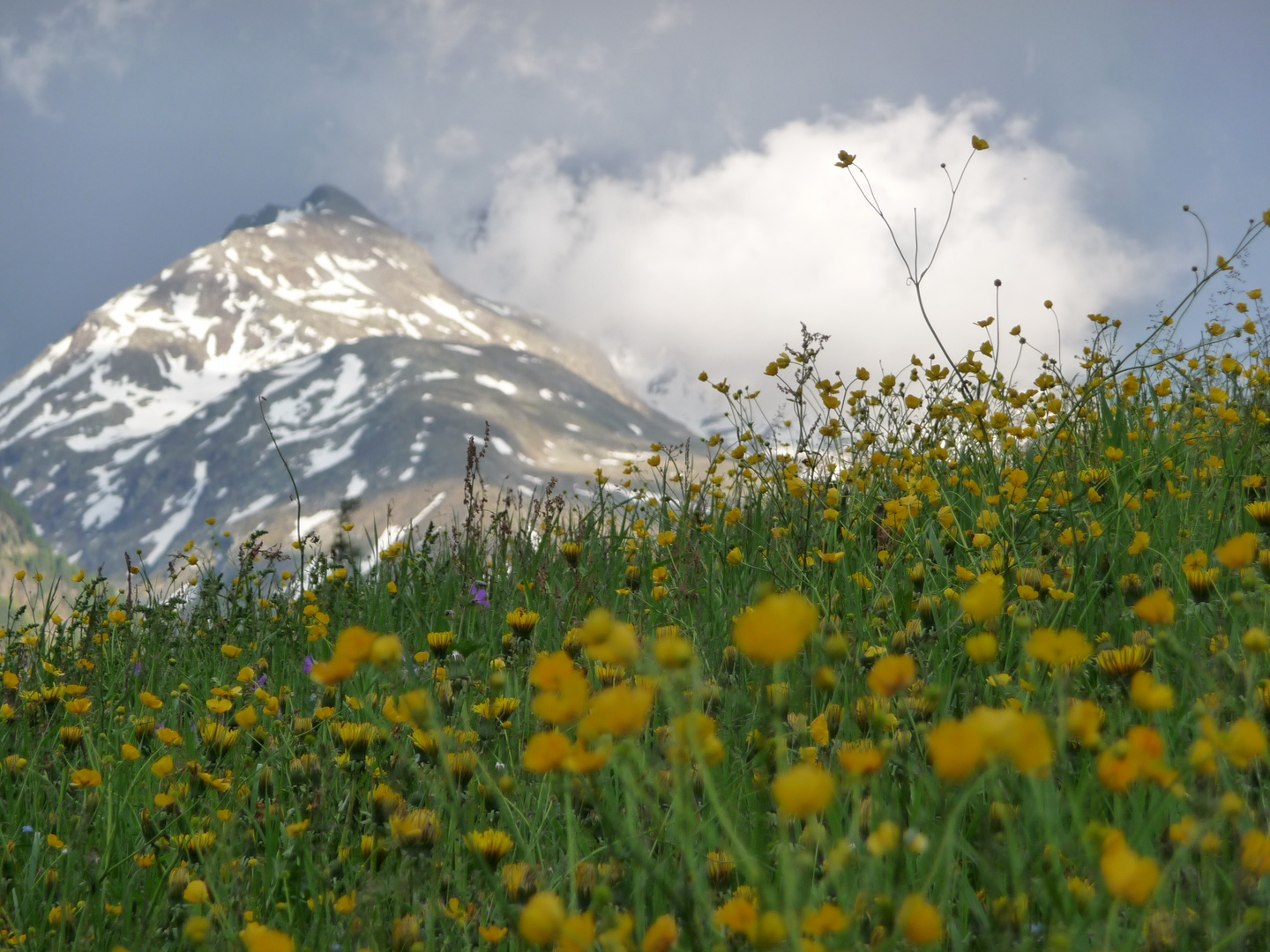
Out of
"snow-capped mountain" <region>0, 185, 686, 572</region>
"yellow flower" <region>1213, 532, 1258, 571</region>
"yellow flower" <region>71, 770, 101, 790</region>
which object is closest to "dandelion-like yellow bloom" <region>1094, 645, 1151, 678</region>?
Result: "yellow flower" <region>1213, 532, 1258, 571</region>

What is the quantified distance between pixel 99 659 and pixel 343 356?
17110 cm

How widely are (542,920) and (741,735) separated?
1.36 meters

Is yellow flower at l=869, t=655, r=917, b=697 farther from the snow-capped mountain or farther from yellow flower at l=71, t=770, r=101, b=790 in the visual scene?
the snow-capped mountain

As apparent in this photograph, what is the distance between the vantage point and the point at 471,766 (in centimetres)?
157

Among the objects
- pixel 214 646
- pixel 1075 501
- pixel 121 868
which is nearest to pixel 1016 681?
pixel 1075 501

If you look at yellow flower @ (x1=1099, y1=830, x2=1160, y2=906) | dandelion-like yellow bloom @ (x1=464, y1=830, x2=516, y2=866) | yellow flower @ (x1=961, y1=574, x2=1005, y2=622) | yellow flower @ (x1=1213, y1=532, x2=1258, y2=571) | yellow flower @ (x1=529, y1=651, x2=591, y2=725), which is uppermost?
yellow flower @ (x1=1213, y1=532, x2=1258, y2=571)

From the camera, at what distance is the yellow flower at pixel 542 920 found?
76 cm

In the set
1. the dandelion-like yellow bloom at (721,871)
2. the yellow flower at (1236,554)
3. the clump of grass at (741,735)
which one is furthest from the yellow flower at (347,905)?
the yellow flower at (1236,554)

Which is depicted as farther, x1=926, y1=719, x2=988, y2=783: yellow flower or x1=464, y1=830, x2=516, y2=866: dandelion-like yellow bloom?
x1=464, y1=830, x2=516, y2=866: dandelion-like yellow bloom

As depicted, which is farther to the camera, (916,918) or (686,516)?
(686,516)

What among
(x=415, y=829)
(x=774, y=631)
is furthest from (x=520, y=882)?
(x=774, y=631)

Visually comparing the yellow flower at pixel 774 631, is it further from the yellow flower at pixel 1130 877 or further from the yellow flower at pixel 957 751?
the yellow flower at pixel 1130 877

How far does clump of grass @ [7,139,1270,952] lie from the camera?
878mm

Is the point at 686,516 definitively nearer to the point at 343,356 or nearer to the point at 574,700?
the point at 574,700
